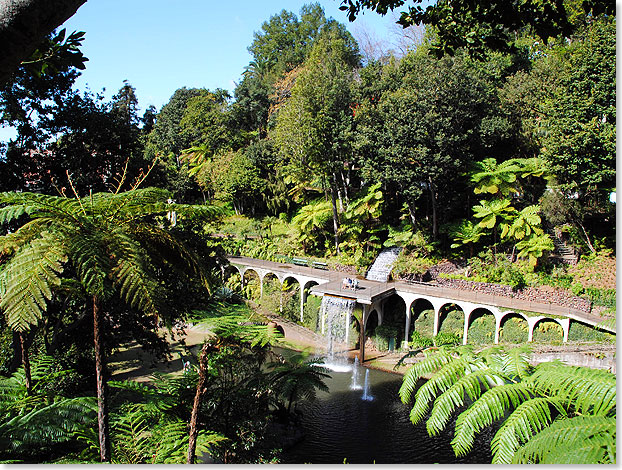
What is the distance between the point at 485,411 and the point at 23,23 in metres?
3.58

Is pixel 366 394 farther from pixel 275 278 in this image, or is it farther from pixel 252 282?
pixel 252 282

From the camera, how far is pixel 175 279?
24.5 feet

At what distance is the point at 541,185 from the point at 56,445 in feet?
68.6

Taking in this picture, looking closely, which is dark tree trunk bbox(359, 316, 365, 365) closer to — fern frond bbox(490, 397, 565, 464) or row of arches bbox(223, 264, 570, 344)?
row of arches bbox(223, 264, 570, 344)

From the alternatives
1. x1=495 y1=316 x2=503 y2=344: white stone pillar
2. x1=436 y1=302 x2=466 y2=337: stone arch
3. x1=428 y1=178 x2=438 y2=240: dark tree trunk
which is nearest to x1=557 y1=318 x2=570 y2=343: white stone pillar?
x1=495 y1=316 x2=503 y2=344: white stone pillar

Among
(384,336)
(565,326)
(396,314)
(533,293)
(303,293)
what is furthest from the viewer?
(303,293)

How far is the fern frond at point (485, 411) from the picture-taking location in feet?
10.6

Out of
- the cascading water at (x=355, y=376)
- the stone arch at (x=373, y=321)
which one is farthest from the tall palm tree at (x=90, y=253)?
the stone arch at (x=373, y=321)

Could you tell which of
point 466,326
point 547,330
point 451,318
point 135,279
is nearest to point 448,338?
point 466,326

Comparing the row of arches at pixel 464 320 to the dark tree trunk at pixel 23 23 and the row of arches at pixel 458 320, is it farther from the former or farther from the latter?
the dark tree trunk at pixel 23 23

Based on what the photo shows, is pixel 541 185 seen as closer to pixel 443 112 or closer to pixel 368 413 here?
pixel 443 112

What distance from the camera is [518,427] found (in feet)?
10.1

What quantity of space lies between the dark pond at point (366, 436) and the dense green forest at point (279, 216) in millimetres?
992

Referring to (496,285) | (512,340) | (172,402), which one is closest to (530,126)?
(496,285)
